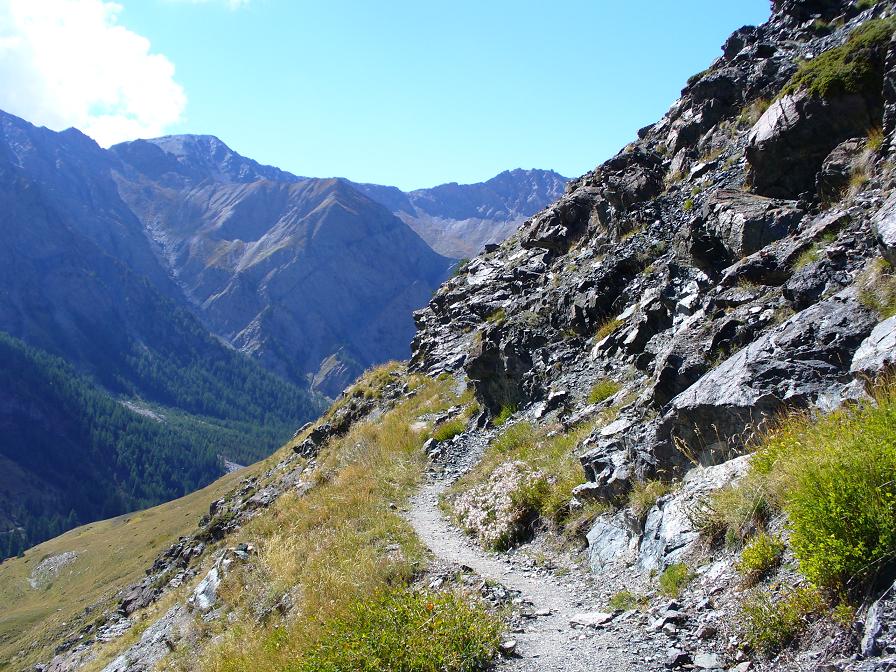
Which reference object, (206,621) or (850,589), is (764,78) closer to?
(850,589)

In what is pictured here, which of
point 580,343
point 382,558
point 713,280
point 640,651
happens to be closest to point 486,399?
point 580,343

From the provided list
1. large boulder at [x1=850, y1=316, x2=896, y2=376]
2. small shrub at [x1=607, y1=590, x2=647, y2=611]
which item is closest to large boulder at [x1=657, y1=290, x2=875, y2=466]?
large boulder at [x1=850, y1=316, x2=896, y2=376]

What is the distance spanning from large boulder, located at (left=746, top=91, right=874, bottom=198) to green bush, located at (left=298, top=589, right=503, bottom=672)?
1313 cm

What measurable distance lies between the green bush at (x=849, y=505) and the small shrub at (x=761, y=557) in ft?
1.72

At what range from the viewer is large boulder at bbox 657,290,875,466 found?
314 inches

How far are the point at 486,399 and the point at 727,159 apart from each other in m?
11.6

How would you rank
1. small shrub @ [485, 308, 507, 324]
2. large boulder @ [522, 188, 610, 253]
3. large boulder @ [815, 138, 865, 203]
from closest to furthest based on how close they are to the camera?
large boulder @ [815, 138, 865, 203]
small shrub @ [485, 308, 507, 324]
large boulder @ [522, 188, 610, 253]

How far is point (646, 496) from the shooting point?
902cm

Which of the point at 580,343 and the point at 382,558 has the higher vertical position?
the point at 580,343

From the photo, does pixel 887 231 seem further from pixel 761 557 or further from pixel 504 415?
pixel 504 415

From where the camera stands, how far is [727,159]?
2078cm

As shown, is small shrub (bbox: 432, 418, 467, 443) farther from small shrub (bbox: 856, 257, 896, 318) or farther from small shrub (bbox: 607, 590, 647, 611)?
small shrub (bbox: 856, 257, 896, 318)

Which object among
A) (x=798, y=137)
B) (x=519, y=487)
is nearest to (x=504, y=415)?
(x=519, y=487)

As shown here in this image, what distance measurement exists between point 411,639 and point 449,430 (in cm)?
1410
